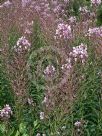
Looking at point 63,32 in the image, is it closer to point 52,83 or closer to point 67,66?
point 67,66

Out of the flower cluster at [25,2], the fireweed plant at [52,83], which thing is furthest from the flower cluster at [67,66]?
the flower cluster at [25,2]

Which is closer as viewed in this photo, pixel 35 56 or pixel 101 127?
pixel 101 127

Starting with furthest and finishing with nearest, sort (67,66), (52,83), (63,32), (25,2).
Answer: (25,2) < (63,32) < (67,66) < (52,83)

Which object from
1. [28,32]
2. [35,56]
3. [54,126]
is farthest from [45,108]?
[28,32]

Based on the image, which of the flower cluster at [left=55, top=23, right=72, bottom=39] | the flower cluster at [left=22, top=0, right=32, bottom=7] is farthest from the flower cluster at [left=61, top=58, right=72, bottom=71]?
the flower cluster at [left=22, top=0, right=32, bottom=7]

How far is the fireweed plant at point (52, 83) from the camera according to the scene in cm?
397

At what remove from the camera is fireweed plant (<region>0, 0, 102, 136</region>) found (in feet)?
13.0

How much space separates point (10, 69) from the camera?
454 centimetres

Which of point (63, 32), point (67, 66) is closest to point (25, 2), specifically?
point (63, 32)

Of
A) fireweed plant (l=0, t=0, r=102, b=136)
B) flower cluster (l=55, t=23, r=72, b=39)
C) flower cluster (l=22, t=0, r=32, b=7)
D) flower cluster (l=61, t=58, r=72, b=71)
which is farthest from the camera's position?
flower cluster (l=22, t=0, r=32, b=7)

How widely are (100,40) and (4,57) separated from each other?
3.66 feet

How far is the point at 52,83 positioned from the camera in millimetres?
3875

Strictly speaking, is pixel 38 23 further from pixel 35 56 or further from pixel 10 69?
pixel 10 69

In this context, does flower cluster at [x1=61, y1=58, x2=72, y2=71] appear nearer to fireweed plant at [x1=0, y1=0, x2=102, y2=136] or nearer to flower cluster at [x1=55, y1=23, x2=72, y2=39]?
fireweed plant at [x1=0, y1=0, x2=102, y2=136]
